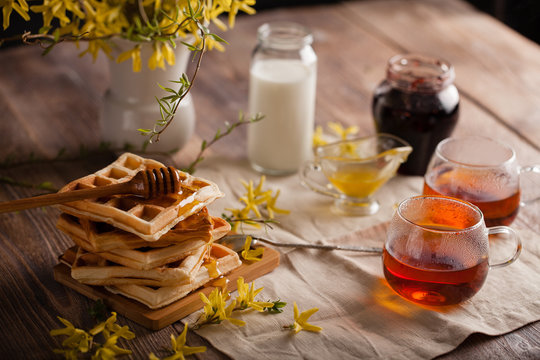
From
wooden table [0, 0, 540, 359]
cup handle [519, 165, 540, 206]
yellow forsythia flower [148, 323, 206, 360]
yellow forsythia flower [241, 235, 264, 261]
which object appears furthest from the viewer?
cup handle [519, 165, 540, 206]

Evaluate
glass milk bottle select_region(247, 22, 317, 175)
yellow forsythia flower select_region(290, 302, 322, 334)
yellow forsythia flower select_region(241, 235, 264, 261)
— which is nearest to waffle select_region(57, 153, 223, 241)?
yellow forsythia flower select_region(241, 235, 264, 261)

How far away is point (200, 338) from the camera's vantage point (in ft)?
3.78

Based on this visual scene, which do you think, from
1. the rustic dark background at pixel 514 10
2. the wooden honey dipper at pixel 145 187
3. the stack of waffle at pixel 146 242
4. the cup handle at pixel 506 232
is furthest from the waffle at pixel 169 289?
the rustic dark background at pixel 514 10

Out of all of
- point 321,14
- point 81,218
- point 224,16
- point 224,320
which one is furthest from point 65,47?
point 224,320

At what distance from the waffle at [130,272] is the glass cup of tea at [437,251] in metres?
0.32

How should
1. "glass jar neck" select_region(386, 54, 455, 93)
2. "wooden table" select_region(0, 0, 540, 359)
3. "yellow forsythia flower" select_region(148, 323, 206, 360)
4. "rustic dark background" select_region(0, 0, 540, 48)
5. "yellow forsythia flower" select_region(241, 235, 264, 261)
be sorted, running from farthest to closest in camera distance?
"rustic dark background" select_region(0, 0, 540, 48) < "glass jar neck" select_region(386, 54, 455, 93) < "yellow forsythia flower" select_region(241, 235, 264, 261) < "wooden table" select_region(0, 0, 540, 359) < "yellow forsythia flower" select_region(148, 323, 206, 360)

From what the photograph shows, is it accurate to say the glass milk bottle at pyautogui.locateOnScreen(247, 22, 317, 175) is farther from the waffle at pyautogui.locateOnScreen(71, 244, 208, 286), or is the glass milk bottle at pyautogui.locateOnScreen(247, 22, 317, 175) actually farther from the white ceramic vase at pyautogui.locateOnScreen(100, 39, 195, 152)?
the waffle at pyautogui.locateOnScreen(71, 244, 208, 286)

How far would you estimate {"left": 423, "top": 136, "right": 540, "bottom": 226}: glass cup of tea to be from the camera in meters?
1.41

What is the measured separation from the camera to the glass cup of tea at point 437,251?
117 centimetres

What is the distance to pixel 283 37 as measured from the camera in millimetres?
1650

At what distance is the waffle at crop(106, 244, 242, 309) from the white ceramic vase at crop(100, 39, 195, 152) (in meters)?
0.54

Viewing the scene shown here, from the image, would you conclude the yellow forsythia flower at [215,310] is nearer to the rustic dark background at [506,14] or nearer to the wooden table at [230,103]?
the wooden table at [230,103]

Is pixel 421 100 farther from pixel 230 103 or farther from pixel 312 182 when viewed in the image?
pixel 230 103

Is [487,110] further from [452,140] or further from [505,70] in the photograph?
[452,140]
